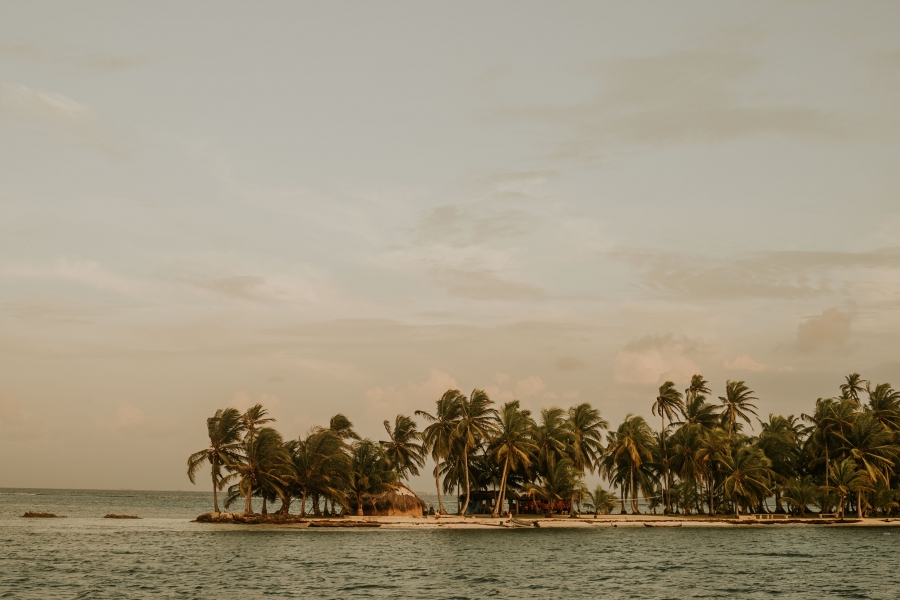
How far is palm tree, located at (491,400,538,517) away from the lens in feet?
267

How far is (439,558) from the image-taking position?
5638 centimetres

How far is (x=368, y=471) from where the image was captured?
81375 mm

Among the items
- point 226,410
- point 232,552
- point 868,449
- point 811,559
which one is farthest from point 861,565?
point 226,410

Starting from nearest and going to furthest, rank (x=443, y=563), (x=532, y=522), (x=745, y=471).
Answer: (x=443, y=563)
(x=532, y=522)
(x=745, y=471)

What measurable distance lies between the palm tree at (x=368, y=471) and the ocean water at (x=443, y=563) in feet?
19.9

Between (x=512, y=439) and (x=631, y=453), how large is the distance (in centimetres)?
1541

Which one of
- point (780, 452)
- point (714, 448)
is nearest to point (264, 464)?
point (714, 448)

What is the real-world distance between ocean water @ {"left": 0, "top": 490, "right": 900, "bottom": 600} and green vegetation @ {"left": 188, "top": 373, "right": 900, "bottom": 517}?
6.17 m

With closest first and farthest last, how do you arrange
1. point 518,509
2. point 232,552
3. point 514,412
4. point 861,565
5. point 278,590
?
point 278,590, point 861,565, point 232,552, point 514,412, point 518,509

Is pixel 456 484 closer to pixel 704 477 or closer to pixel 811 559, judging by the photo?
pixel 704 477

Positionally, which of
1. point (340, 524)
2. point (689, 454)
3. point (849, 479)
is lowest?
point (340, 524)

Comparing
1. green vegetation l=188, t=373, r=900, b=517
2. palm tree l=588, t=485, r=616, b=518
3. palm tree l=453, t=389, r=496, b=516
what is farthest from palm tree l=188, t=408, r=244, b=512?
palm tree l=588, t=485, r=616, b=518

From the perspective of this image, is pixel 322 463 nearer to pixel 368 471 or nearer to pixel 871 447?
pixel 368 471

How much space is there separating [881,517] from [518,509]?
43.0 m
